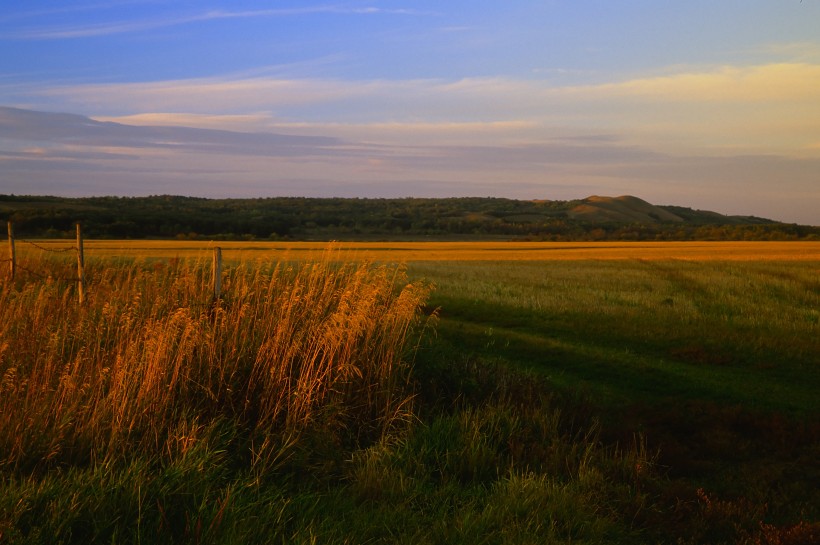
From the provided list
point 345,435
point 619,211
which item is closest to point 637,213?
point 619,211

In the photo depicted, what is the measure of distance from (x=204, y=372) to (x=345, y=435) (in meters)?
1.75

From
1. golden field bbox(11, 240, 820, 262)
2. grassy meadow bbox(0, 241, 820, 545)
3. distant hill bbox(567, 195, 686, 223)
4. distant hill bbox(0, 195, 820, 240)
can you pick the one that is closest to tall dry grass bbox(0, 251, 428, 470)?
grassy meadow bbox(0, 241, 820, 545)

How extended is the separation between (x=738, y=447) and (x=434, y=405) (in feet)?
12.7

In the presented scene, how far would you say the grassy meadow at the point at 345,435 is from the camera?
540cm

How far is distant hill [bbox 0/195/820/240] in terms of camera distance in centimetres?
7306

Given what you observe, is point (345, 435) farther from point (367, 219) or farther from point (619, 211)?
point (619, 211)

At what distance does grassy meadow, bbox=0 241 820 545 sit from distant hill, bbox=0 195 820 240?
6247 cm

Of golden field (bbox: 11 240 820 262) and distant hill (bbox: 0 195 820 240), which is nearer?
golden field (bbox: 11 240 820 262)

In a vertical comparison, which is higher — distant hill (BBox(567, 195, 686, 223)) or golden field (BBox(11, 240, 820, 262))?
distant hill (BBox(567, 195, 686, 223))

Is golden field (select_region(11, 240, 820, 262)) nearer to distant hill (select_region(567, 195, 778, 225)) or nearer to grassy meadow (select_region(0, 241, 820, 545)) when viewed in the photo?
grassy meadow (select_region(0, 241, 820, 545))

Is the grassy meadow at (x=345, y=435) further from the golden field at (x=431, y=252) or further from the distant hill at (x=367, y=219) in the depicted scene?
the distant hill at (x=367, y=219)

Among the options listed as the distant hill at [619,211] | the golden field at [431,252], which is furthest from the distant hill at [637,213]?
the golden field at [431,252]

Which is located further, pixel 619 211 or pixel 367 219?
pixel 619 211

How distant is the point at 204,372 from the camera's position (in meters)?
8.02
